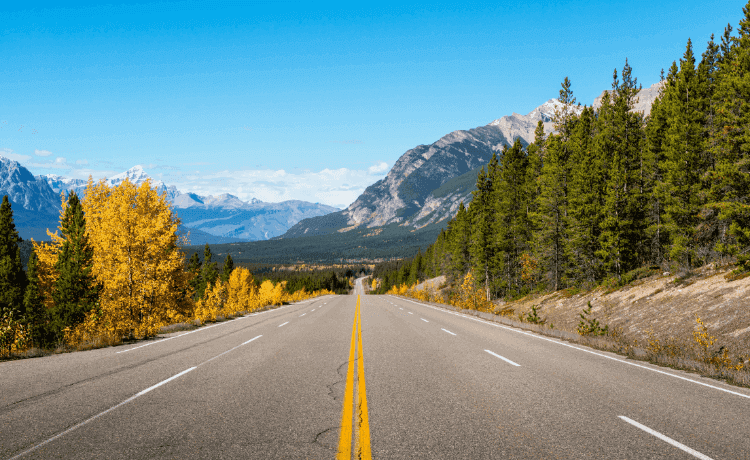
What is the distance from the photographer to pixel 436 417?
5320 mm

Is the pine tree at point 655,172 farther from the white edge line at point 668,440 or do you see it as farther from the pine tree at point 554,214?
the white edge line at point 668,440

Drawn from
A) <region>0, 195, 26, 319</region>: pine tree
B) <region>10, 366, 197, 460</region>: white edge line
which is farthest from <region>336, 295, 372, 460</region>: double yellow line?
<region>0, 195, 26, 319</region>: pine tree

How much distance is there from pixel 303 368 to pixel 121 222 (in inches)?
689

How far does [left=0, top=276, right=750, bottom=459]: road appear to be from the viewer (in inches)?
170

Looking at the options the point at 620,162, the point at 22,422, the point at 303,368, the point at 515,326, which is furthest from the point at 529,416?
the point at 620,162

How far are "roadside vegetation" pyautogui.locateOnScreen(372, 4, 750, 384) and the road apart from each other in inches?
206

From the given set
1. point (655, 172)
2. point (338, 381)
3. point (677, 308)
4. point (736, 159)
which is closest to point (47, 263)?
point (338, 381)

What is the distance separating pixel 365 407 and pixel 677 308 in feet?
57.8

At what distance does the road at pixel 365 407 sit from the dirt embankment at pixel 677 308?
667 centimetres

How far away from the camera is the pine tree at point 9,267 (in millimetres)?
29828

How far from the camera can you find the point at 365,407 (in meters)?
5.80

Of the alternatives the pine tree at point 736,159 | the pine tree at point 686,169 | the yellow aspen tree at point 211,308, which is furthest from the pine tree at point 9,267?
the pine tree at point 686,169

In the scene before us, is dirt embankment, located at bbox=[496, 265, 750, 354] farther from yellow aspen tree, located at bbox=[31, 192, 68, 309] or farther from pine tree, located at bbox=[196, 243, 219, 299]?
pine tree, located at bbox=[196, 243, 219, 299]

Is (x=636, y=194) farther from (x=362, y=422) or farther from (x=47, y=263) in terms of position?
(x=47, y=263)
